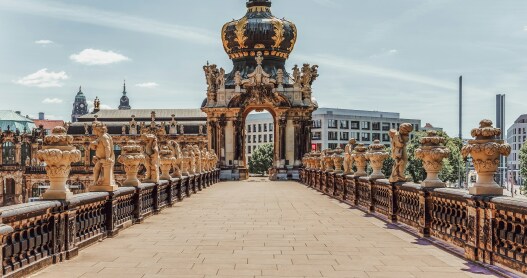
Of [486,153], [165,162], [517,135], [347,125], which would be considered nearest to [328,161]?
[165,162]

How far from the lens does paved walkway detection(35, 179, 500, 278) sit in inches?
349

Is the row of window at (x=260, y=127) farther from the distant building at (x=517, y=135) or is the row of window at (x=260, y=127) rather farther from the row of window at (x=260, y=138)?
the distant building at (x=517, y=135)

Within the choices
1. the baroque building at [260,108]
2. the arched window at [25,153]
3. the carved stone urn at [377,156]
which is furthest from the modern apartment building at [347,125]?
the carved stone urn at [377,156]

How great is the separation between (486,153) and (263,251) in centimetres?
400

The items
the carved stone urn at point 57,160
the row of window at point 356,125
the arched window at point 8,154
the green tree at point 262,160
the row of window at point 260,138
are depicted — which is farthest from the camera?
the row of window at point 260,138

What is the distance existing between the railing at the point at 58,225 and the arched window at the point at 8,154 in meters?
82.6

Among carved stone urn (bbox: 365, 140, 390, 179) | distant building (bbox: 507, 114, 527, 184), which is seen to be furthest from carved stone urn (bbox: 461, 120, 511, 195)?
distant building (bbox: 507, 114, 527, 184)

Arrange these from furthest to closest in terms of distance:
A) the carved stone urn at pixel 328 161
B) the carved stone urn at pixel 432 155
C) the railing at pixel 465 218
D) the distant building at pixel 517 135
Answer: the distant building at pixel 517 135 → the carved stone urn at pixel 328 161 → the carved stone urn at pixel 432 155 → the railing at pixel 465 218

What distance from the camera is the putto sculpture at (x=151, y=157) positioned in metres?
17.7

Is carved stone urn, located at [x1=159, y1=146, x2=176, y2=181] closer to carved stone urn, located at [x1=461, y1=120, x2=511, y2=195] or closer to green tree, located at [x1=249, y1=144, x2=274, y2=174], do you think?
carved stone urn, located at [x1=461, y1=120, x2=511, y2=195]

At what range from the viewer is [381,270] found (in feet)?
29.5

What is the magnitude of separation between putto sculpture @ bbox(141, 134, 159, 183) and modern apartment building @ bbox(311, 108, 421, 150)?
98.2 meters

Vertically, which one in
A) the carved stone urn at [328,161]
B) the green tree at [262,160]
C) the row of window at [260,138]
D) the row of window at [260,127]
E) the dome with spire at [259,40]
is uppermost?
the dome with spire at [259,40]

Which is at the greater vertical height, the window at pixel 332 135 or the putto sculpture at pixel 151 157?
the window at pixel 332 135
